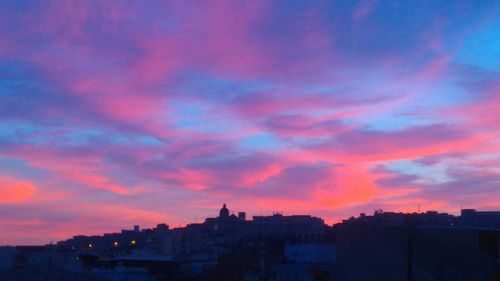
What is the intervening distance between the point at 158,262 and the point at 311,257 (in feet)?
72.9

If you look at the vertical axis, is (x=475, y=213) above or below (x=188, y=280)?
above

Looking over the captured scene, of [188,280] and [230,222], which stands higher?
[230,222]

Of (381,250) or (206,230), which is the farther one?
(206,230)

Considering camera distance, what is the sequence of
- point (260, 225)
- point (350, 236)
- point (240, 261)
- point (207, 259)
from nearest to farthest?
point (350, 236) < point (240, 261) < point (207, 259) < point (260, 225)

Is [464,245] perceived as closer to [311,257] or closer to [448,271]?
[448,271]

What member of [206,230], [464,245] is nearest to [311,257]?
[464,245]

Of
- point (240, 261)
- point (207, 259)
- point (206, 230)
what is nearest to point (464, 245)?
point (240, 261)

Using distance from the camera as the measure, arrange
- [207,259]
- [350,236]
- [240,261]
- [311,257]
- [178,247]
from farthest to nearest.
A: 1. [178,247]
2. [207,259]
3. [240,261]
4. [311,257]
5. [350,236]

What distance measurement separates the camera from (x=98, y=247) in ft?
327

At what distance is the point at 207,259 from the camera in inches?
2498

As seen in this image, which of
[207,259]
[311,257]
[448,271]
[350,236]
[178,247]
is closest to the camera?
[448,271]

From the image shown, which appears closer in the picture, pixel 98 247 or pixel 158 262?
pixel 158 262

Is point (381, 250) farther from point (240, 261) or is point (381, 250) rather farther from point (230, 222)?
point (230, 222)

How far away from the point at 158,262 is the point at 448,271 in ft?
135
